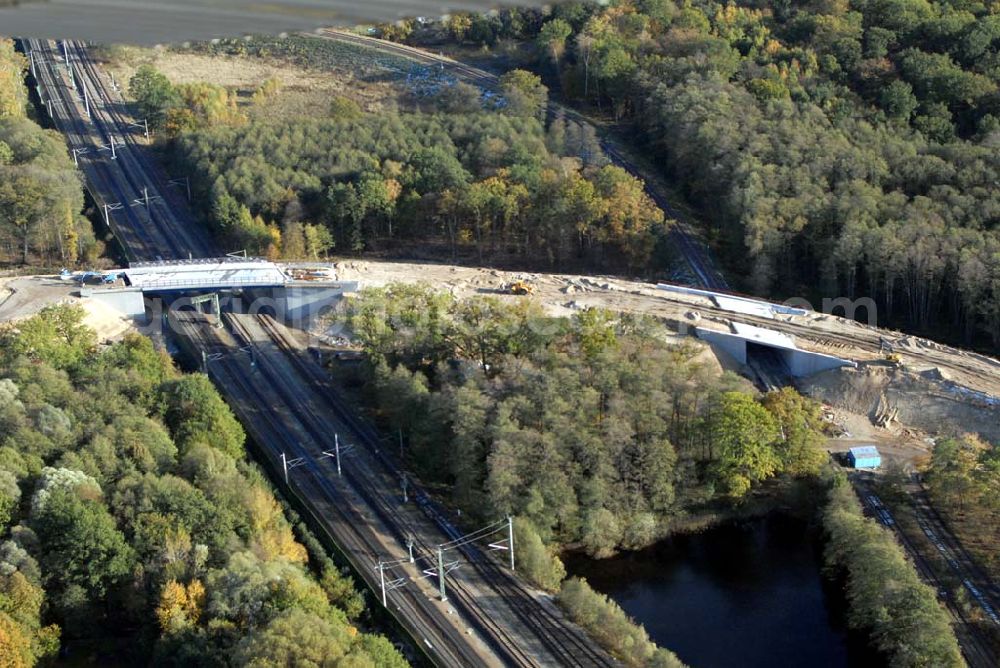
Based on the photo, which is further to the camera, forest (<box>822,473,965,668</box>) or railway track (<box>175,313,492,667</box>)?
railway track (<box>175,313,492,667</box>)

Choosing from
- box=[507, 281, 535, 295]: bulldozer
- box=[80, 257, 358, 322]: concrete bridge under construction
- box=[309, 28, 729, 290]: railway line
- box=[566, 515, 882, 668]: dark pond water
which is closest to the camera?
box=[566, 515, 882, 668]: dark pond water

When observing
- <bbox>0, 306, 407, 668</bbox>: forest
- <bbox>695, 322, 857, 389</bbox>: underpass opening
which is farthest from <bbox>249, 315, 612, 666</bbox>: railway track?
<bbox>695, 322, 857, 389</bbox>: underpass opening

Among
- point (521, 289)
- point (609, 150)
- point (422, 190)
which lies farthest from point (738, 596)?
point (609, 150)

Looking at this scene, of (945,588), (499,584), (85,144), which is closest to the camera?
(945,588)

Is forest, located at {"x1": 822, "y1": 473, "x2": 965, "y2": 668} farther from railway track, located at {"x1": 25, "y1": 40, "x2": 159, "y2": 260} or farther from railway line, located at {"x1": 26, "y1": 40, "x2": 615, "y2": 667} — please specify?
railway track, located at {"x1": 25, "y1": 40, "x2": 159, "y2": 260}

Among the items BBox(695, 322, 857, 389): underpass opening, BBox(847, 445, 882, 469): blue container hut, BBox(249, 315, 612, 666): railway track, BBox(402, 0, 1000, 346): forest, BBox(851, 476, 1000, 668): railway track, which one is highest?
BBox(402, 0, 1000, 346): forest

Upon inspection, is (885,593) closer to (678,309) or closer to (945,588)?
(945,588)

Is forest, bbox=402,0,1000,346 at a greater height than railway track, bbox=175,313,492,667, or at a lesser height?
greater

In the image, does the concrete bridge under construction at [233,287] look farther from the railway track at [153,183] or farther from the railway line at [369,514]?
the railway track at [153,183]
